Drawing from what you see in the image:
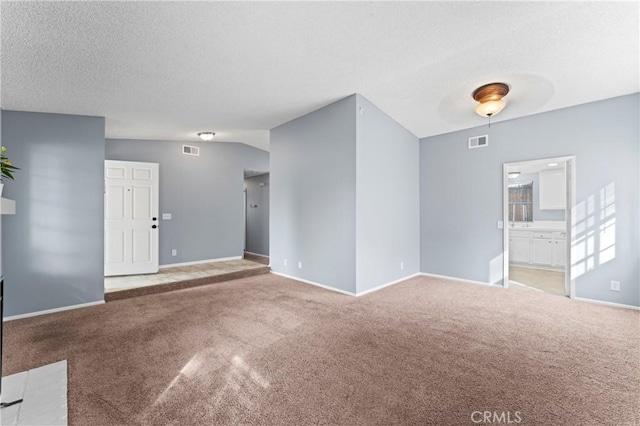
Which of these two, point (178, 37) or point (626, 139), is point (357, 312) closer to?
point (178, 37)

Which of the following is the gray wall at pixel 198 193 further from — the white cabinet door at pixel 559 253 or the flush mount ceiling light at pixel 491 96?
the white cabinet door at pixel 559 253

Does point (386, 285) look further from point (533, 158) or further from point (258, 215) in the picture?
point (258, 215)

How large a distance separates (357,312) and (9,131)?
5.08 m

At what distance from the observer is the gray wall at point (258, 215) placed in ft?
27.5

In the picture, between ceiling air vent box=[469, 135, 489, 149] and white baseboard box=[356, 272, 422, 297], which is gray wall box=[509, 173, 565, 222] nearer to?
ceiling air vent box=[469, 135, 489, 149]

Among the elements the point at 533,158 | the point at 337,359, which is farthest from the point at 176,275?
the point at 533,158

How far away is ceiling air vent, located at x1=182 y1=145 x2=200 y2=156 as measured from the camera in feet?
21.1

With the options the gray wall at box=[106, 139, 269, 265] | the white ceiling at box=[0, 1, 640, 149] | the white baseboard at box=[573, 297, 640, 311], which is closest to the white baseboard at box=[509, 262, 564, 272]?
the white baseboard at box=[573, 297, 640, 311]

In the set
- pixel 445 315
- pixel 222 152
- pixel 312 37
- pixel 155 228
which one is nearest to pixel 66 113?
pixel 155 228

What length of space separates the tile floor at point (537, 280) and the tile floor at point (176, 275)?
198 inches

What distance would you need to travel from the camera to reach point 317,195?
4.95 metres

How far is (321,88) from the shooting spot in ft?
13.1

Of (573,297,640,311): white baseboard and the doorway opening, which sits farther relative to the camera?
the doorway opening

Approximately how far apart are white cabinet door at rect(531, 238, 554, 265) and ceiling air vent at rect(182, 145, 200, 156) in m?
8.08
